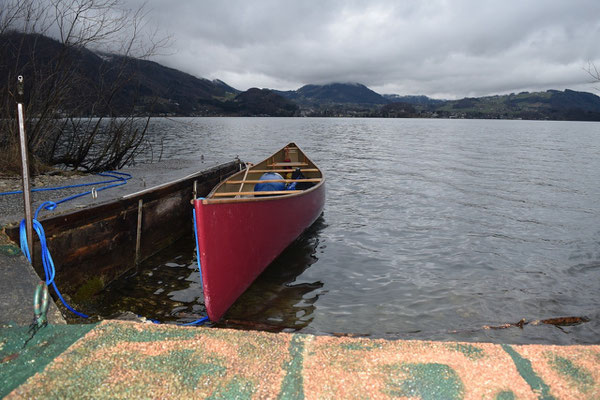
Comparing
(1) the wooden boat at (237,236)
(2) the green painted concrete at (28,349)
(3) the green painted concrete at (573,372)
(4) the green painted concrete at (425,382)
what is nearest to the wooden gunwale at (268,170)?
(1) the wooden boat at (237,236)

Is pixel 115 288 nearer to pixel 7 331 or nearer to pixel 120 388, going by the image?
pixel 7 331

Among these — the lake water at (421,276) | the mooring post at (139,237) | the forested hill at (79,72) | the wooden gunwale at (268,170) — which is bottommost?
the lake water at (421,276)

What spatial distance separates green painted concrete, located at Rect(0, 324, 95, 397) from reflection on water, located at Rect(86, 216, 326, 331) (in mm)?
2108

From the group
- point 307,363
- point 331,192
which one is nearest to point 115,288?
point 307,363

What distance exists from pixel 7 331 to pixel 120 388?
1378 millimetres

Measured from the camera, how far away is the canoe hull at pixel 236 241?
5223mm

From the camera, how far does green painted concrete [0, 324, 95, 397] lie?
99.7 inches

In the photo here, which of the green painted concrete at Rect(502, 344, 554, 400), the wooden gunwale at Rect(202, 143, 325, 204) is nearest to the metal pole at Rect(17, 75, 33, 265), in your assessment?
the wooden gunwale at Rect(202, 143, 325, 204)

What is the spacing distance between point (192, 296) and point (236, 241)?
1.31 meters

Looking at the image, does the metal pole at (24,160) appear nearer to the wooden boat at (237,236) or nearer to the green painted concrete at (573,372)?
the wooden boat at (237,236)

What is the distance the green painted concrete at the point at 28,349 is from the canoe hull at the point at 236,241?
2167 mm

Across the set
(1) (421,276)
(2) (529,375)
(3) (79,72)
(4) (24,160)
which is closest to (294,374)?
(2) (529,375)

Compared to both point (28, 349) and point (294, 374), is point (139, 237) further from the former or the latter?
point (294, 374)

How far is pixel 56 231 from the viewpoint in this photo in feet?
17.2
